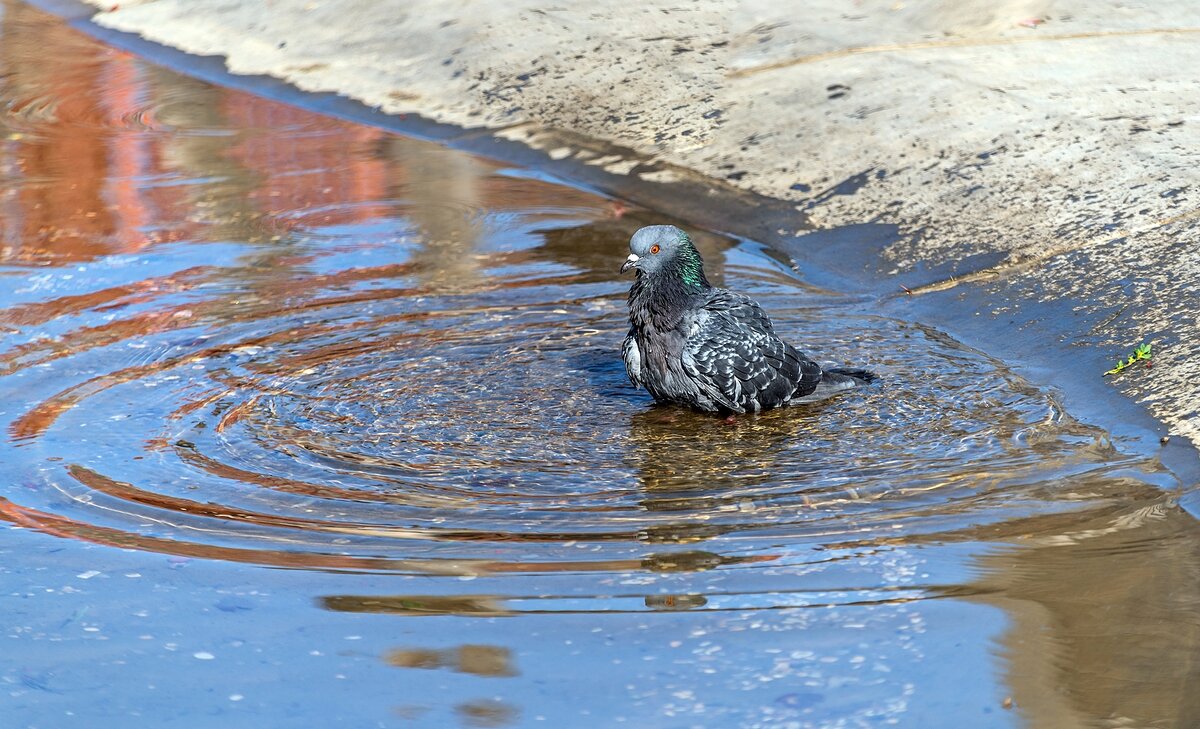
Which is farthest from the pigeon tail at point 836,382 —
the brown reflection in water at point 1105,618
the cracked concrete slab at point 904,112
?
the brown reflection in water at point 1105,618

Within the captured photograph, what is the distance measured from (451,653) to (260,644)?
570 millimetres

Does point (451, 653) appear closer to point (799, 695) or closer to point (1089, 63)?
point (799, 695)

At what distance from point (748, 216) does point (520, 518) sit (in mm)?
4456

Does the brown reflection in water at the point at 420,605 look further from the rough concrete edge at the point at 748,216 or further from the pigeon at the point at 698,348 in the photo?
the rough concrete edge at the point at 748,216

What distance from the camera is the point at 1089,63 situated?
928 cm

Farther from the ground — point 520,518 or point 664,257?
point 664,257

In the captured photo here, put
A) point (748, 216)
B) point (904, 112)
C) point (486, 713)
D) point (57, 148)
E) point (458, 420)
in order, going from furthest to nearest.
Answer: point (57, 148) < point (904, 112) < point (748, 216) < point (458, 420) < point (486, 713)

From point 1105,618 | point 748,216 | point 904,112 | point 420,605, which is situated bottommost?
point 1105,618

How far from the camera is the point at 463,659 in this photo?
4082 millimetres

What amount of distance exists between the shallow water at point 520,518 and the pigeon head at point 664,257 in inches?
23.3

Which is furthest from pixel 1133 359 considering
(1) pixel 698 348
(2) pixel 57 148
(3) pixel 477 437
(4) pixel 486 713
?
(2) pixel 57 148

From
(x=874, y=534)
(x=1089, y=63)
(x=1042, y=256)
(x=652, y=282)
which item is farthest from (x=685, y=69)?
(x=874, y=534)

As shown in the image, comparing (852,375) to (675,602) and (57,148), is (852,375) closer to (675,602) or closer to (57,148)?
(675,602)

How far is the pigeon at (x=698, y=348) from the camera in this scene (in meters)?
6.06
